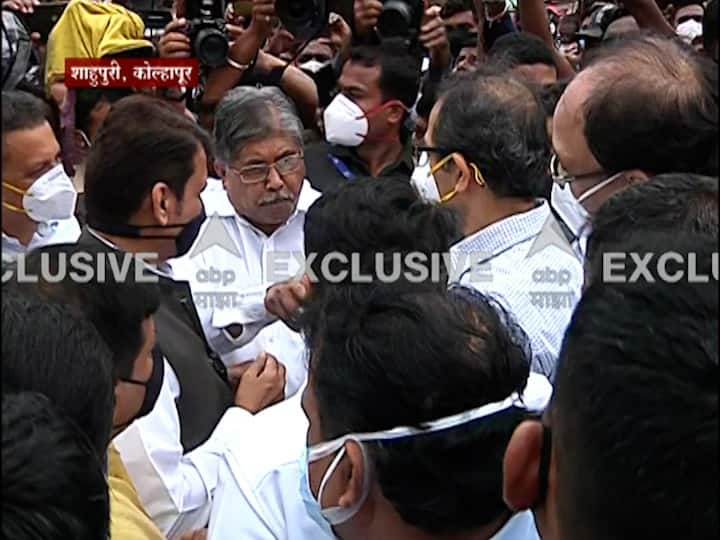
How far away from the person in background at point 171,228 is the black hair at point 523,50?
132 centimetres

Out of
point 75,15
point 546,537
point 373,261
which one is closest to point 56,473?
point 546,537

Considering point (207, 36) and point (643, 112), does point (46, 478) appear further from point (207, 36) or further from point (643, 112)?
point (207, 36)

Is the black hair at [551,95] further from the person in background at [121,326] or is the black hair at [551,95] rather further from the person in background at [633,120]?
the person in background at [121,326]

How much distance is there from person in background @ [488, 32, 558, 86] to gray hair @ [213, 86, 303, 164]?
0.84m

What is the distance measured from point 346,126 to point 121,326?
2357 millimetres

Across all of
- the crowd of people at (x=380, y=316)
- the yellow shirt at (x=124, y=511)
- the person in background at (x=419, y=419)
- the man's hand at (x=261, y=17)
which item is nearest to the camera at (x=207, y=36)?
the man's hand at (x=261, y=17)

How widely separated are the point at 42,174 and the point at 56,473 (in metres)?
2.03

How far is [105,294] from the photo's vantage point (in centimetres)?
180

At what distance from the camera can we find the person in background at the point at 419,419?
1.34m

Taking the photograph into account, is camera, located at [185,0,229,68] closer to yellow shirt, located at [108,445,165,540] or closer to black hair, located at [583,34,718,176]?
black hair, located at [583,34,718,176]

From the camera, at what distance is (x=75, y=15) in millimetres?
4324

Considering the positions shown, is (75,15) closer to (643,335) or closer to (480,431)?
(480,431)

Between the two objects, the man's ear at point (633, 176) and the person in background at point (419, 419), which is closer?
the person in background at point (419, 419)

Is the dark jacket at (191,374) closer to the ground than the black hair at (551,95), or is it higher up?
closer to the ground
